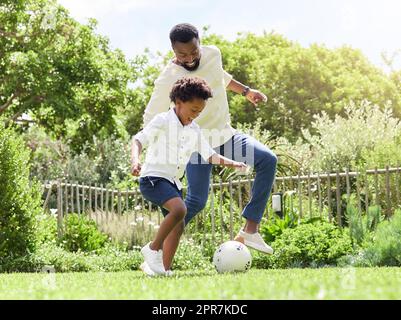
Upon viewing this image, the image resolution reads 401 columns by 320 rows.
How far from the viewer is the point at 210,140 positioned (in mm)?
6363

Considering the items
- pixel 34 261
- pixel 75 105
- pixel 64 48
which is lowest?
pixel 34 261

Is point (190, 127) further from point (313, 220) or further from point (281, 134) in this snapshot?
point (281, 134)

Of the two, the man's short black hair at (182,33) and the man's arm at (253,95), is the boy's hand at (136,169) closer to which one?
the man's short black hair at (182,33)

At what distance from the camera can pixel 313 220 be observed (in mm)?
9211

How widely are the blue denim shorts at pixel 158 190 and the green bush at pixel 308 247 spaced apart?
3.09 m

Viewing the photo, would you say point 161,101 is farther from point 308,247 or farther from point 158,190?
point 308,247

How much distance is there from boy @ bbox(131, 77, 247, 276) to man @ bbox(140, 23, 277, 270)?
0.79 ft

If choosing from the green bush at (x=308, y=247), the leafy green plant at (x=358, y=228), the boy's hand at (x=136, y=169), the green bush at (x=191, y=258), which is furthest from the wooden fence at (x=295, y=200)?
the boy's hand at (x=136, y=169)

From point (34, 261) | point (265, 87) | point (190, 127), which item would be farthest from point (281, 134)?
point (190, 127)

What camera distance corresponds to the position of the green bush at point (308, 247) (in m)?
8.41

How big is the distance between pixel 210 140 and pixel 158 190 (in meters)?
0.86

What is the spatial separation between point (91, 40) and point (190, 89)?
65.3 feet

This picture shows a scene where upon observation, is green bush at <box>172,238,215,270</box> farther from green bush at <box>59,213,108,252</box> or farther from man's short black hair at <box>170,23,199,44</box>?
man's short black hair at <box>170,23,199,44</box>

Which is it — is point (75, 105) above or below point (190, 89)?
above
